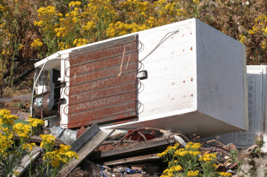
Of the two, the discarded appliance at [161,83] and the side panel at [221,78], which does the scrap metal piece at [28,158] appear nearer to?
the discarded appliance at [161,83]

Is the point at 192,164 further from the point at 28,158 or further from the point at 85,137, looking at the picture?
the point at 28,158

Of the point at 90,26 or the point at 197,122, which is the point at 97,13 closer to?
the point at 90,26

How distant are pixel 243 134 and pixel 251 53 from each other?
284 cm

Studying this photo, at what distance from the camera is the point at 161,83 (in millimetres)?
5059

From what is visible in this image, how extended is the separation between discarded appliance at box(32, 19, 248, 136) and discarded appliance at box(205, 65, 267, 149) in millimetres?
305

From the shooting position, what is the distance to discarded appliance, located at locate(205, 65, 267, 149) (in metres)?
5.61

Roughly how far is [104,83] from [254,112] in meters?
2.31

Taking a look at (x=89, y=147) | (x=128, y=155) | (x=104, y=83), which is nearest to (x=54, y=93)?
(x=104, y=83)

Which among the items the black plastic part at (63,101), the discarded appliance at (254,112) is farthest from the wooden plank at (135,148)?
the discarded appliance at (254,112)

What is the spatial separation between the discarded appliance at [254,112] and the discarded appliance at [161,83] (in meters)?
0.30

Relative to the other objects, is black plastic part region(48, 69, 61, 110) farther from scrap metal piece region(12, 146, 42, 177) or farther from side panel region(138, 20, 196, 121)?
side panel region(138, 20, 196, 121)

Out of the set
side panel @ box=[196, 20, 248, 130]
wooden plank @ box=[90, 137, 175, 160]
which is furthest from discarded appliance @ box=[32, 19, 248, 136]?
wooden plank @ box=[90, 137, 175, 160]

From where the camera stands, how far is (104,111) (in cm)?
541

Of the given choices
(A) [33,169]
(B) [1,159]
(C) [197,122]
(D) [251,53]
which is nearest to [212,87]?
(C) [197,122]
